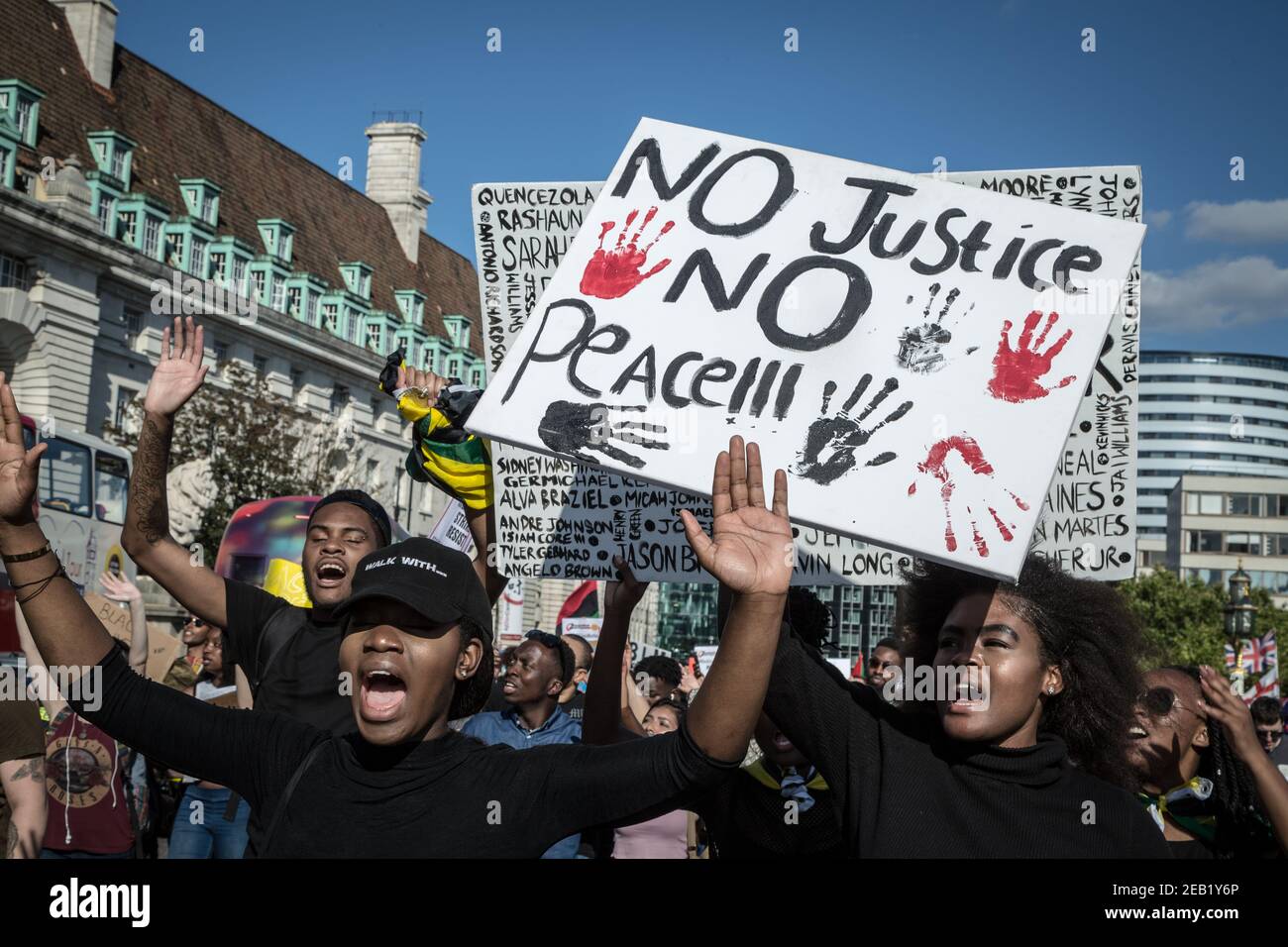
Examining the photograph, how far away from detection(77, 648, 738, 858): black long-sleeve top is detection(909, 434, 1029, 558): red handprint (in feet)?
2.71

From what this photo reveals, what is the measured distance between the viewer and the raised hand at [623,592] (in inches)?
159

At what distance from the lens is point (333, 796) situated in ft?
8.17

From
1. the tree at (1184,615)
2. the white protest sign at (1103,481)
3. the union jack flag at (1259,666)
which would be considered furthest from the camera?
the tree at (1184,615)

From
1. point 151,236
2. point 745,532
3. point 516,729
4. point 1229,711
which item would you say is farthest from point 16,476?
point 151,236

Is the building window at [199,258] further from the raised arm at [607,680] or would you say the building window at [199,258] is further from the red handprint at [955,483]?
the red handprint at [955,483]

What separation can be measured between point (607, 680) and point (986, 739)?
1.39 m

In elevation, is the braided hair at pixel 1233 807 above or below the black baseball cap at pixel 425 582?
below

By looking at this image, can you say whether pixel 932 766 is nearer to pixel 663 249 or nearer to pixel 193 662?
pixel 663 249

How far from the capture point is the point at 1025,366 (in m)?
3.07

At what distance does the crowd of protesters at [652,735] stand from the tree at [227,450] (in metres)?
34.8

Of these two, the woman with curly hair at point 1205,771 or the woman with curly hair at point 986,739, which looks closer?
the woman with curly hair at point 986,739

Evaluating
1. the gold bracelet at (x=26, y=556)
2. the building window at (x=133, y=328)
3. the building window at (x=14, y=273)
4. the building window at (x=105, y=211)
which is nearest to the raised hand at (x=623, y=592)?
the gold bracelet at (x=26, y=556)

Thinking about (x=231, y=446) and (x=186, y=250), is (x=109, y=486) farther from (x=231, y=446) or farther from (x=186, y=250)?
(x=186, y=250)

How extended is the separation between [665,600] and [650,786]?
61.3 meters
